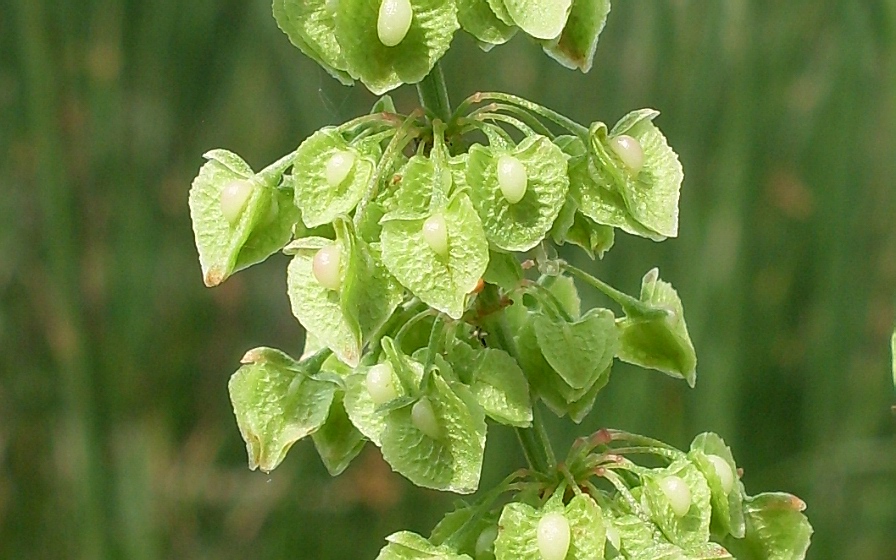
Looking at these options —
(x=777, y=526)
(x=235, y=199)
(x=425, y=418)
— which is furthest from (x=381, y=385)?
(x=777, y=526)

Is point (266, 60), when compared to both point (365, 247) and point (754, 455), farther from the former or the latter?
point (365, 247)

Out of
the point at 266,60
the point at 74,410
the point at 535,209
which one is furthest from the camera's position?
the point at 266,60

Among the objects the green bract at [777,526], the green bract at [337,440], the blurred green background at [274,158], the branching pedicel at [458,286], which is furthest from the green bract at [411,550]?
the blurred green background at [274,158]

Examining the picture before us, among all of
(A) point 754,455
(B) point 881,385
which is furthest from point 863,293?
(A) point 754,455

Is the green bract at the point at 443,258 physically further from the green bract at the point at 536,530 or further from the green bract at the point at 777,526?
the green bract at the point at 777,526

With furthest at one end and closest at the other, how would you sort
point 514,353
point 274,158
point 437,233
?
1. point 274,158
2. point 514,353
3. point 437,233

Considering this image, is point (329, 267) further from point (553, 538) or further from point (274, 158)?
point (274, 158)
